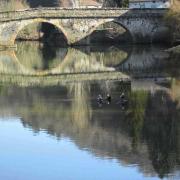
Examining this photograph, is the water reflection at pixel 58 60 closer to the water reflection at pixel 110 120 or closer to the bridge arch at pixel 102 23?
the bridge arch at pixel 102 23

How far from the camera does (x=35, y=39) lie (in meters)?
91.6

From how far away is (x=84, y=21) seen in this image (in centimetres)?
7662

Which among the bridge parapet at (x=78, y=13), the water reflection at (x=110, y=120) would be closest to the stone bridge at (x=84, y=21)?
the bridge parapet at (x=78, y=13)

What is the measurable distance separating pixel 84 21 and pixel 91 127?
48.3 meters

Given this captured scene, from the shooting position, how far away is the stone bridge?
7375cm

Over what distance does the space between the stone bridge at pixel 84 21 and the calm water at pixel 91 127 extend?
22.8 meters

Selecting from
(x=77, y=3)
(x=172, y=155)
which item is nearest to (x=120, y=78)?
(x=172, y=155)

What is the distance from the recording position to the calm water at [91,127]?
22.9m

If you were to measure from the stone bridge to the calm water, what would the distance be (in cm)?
2280

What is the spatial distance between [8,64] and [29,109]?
23.3 meters

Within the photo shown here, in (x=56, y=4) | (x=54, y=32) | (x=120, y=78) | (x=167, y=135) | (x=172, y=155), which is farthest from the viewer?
(x=56, y=4)

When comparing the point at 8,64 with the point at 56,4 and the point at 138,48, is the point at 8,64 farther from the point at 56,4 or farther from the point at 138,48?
the point at 56,4

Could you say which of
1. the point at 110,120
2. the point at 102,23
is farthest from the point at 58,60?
the point at 110,120

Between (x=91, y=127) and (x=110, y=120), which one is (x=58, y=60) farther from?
(x=91, y=127)
